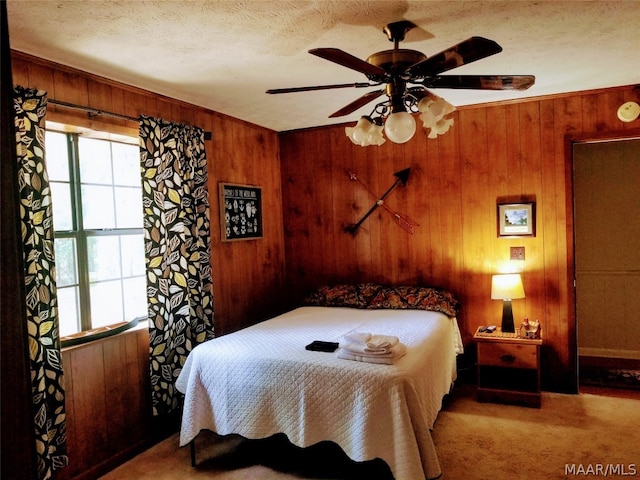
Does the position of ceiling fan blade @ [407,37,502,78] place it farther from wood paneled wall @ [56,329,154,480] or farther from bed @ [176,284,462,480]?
wood paneled wall @ [56,329,154,480]

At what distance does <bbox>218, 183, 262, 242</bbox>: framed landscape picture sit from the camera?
12.5 ft

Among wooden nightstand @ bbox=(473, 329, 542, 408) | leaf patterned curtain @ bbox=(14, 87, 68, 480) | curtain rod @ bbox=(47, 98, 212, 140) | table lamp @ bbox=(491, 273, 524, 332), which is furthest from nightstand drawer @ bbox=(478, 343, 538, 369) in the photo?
curtain rod @ bbox=(47, 98, 212, 140)

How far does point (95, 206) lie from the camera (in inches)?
115

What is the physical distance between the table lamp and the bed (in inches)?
20.8

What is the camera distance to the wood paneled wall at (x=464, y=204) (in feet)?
11.9

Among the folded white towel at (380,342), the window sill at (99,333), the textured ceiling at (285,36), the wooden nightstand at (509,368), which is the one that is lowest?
the wooden nightstand at (509,368)

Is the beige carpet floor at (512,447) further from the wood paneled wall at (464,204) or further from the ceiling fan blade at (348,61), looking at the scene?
the ceiling fan blade at (348,61)

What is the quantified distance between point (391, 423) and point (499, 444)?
3.48ft

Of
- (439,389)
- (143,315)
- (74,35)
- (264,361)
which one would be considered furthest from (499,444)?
(74,35)

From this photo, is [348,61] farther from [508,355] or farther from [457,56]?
[508,355]

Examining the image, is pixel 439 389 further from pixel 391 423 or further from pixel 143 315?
pixel 143 315

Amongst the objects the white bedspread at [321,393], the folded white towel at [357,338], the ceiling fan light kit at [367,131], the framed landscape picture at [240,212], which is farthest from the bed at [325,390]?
the ceiling fan light kit at [367,131]

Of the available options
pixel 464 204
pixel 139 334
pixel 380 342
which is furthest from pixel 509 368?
pixel 139 334

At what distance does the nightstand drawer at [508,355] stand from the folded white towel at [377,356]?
124 centimetres
